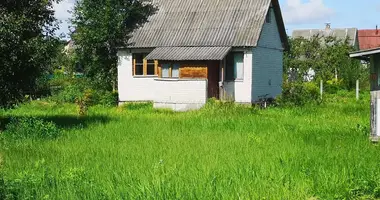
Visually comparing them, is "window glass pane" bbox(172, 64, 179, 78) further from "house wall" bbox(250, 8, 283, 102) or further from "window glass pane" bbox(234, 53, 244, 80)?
"house wall" bbox(250, 8, 283, 102)

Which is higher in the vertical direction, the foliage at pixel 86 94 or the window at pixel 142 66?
the window at pixel 142 66

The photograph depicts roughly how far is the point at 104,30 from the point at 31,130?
547 inches

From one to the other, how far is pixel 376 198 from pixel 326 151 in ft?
11.4

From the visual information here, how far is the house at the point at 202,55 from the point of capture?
25203mm

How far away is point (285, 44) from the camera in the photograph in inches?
1209

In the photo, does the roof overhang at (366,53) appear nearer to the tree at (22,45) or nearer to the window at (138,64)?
the tree at (22,45)

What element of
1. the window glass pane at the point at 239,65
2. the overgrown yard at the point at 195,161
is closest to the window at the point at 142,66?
the window glass pane at the point at 239,65

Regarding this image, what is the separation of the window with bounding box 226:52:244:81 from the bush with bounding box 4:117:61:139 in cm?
1275

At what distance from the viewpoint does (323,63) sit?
42.9 metres

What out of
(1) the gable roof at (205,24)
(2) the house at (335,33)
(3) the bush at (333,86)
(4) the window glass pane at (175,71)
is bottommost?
(3) the bush at (333,86)

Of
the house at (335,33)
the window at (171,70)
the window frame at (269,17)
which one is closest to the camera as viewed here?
the window at (171,70)

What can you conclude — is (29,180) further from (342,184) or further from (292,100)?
(292,100)

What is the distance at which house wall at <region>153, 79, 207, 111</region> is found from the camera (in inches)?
977

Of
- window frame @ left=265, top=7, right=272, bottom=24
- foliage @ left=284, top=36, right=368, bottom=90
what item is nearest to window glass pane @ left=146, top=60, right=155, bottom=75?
window frame @ left=265, top=7, right=272, bottom=24
